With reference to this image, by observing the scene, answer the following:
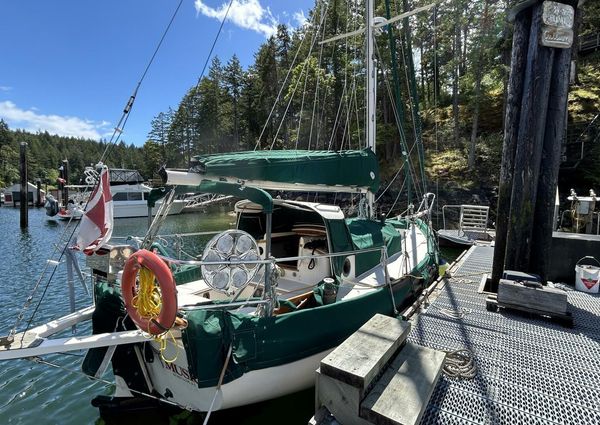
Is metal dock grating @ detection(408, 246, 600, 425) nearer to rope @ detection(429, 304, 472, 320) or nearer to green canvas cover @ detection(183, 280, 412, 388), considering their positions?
rope @ detection(429, 304, 472, 320)

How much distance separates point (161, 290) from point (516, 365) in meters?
3.74

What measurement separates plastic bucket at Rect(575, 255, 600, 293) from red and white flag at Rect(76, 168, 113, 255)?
743cm

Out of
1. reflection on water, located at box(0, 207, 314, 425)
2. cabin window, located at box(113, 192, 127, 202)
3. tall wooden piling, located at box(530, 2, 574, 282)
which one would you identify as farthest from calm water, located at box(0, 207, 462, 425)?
cabin window, located at box(113, 192, 127, 202)

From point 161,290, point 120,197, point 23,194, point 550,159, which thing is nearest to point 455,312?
point 550,159

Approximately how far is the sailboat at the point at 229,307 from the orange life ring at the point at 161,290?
0.03ft

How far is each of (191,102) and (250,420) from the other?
49.8 metres

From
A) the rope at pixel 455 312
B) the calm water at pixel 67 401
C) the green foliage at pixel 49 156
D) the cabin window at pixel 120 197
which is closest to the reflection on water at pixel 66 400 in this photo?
the calm water at pixel 67 401

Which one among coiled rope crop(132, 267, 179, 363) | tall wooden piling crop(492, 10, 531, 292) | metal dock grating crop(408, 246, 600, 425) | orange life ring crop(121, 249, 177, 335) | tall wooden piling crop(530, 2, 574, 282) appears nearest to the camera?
metal dock grating crop(408, 246, 600, 425)

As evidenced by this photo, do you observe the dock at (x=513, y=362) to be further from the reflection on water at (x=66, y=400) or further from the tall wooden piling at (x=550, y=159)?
the reflection on water at (x=66, y=400)

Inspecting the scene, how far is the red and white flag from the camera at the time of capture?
13.6 ft

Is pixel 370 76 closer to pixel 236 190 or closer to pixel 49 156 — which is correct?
pixel 236 190

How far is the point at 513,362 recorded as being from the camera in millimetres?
3549

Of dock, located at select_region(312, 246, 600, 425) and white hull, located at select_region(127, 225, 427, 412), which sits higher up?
dock, located at select_region(312, 246, 600, 425)

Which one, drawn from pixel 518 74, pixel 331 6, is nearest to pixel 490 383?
pixel 518 74
